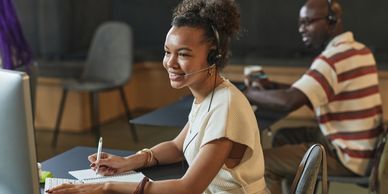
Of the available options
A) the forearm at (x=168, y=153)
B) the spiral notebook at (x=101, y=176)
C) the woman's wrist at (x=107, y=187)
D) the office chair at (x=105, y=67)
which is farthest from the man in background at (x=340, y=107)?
the office chair at (x=105, y=67)

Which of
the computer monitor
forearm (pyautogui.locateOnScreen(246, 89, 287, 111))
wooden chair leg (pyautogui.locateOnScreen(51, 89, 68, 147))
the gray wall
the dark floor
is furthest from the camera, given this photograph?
the gray wall

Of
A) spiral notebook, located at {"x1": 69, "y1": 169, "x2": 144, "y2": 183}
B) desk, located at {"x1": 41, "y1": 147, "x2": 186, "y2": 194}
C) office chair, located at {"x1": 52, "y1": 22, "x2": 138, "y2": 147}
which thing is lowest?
office chair, located at {"x1": 52, "y1": 22, "x2": 138, "y2": 147}

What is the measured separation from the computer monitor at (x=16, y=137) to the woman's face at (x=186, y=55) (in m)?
0.55

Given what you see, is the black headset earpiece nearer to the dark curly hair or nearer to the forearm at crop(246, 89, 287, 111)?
the dark curly hair

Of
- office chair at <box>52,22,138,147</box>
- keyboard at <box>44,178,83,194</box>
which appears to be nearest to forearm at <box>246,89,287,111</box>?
keyboard at <box>44,178,83,194</box>

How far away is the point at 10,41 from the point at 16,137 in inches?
78.1

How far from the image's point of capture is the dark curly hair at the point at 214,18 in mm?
1637

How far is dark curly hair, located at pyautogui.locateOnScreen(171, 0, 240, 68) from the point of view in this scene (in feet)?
5.37

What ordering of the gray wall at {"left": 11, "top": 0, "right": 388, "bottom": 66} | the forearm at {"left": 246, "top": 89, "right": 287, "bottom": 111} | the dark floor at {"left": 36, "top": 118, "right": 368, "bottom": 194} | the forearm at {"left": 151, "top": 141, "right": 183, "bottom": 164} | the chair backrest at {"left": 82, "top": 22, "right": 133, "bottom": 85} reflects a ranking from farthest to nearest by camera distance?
1. the gray wall at {"left": 11, "top": 0, "right": 388, "bottom": 66}
2. the chair backrest at {"left": 82, "top": 22, "right": 133, "bottom": 85}
3. the dark floor at {"left": 36, "top": 118, "right": 368, "bottom": 194}
4. the forearm at {"left": 246, "top": 89, "right": 287, "bottom": 111}
5. the forearm at {"left": 151, "top": 141, "right": 183, "bottom": 164}

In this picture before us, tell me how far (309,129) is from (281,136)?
0.50 feet

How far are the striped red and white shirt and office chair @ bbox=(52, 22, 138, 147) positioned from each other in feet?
7.31

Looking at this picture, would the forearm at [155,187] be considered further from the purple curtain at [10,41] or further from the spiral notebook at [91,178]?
the purple curtain at [10,41]

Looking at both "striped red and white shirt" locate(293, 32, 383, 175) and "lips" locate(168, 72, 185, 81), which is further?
"striped red and white shirt" locate(293, 32, 383, 175)

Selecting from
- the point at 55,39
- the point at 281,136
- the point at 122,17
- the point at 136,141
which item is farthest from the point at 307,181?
the point at 122,17
